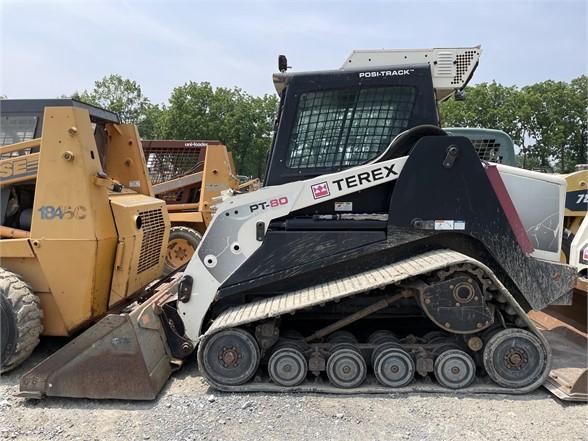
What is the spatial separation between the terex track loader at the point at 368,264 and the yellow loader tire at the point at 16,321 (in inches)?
18.5

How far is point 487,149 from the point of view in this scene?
18.6ft

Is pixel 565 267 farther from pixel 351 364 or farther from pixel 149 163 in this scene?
pixel 149 163

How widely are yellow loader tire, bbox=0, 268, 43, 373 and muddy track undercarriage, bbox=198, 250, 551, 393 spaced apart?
1455mm

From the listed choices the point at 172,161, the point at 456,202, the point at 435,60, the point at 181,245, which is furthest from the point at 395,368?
the point at 172,161

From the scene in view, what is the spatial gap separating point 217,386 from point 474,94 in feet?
98.4

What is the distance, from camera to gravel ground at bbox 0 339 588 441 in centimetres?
314

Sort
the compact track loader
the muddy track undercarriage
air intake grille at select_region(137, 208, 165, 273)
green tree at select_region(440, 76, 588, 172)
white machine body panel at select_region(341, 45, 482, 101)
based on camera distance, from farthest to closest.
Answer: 1. green tree at select_region(440, 76, 588, 172)
2. the compact track loader
3. air intake grille at select_region(137, 208, 165, 273)
4. white machine body panel at select_region(341, 45, 482, 101)
5. the muddy track undercarriage

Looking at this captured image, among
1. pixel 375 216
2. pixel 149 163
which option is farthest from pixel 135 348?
A: pixel 149 163

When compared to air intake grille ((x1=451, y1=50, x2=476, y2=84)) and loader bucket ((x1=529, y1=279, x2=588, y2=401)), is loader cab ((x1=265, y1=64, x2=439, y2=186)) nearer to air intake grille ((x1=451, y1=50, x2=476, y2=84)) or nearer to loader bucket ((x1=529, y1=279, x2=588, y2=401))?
air intake grille ((x1=451, y1=50, x2=476, y2=84))

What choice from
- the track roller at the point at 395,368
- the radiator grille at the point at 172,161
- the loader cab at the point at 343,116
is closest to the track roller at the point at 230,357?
the track roller at the point at 395,368

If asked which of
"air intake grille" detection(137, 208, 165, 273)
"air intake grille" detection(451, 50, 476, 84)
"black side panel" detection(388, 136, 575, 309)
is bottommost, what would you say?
"air intake grille" detection(137, 208, 165, 273)

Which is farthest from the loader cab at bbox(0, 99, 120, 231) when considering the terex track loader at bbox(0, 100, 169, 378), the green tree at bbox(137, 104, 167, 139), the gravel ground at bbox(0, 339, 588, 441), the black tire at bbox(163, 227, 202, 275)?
the green tree at bbox(137, 104, 167, 139)

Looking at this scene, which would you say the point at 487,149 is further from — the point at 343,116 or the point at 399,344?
the point at 399,344

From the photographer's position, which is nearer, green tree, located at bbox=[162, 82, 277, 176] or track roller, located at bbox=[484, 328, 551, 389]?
track roller, located at bbox=[484, 328, 551, 389]
